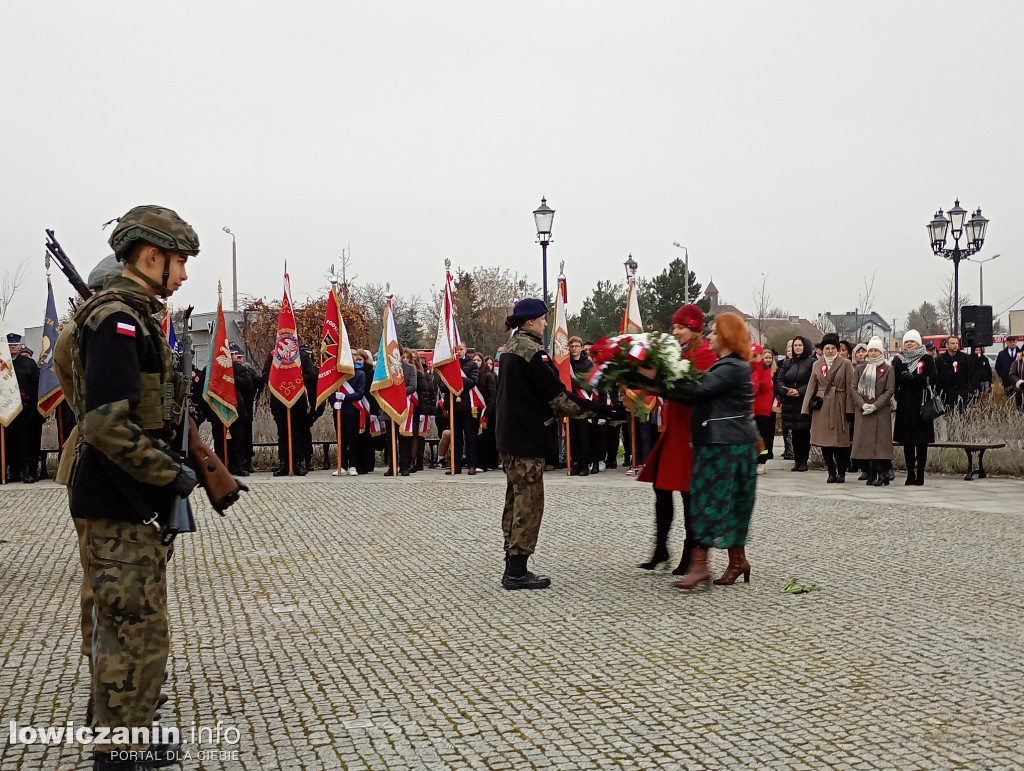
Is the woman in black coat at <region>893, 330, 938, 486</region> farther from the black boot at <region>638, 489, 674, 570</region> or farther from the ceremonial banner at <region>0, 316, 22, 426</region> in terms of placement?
the ceremonial banner at <region>0, 316, 22, 426</region>

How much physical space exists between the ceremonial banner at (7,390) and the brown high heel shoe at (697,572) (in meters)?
13.0

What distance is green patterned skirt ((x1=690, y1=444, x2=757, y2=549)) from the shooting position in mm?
7492

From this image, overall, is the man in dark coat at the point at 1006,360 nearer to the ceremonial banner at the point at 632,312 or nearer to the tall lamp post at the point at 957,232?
the tall lamp post at the point at 957,232

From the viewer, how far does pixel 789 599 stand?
7242 mm

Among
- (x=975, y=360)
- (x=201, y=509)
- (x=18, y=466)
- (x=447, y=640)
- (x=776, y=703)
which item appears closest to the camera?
(x=776, y=703)

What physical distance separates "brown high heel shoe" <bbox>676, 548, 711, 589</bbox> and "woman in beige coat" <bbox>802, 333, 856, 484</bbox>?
25.5 feet

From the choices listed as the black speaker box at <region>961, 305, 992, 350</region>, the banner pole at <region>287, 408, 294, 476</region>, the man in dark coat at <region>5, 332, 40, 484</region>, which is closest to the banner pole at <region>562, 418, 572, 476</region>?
the banner pole at <region>287, 408, 294, 476</region>

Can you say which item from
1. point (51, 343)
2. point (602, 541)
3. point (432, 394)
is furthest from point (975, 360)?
point (51, 343)

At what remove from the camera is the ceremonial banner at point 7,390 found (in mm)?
16828

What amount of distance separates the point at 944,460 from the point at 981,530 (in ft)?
20.1

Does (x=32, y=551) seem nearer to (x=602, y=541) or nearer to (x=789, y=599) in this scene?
(x=602, y=541)

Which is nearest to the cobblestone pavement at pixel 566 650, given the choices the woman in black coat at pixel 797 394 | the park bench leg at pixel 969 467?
the park bench leg at pixel 969 467

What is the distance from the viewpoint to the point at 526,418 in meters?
7.73

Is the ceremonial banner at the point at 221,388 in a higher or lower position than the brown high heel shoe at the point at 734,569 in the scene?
higher
